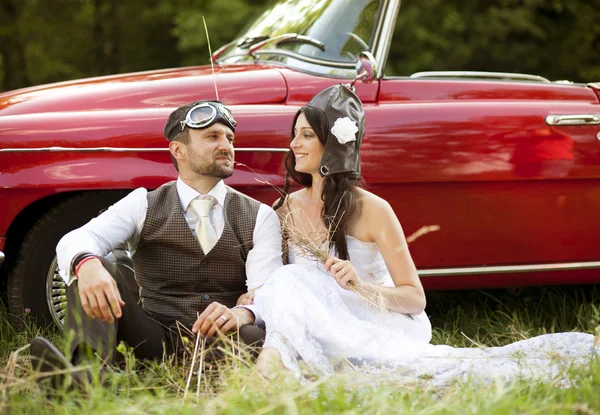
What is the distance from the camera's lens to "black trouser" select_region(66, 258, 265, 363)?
2.76 metres

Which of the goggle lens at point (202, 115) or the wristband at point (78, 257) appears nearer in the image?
the wristband at point (78, 257)

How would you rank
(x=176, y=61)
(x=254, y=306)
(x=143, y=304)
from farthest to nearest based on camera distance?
1. (x=176, y=61)
2. (x=143, y=304)
3. (x=254, y=306)

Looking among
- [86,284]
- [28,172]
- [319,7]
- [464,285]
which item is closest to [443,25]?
[319,7]

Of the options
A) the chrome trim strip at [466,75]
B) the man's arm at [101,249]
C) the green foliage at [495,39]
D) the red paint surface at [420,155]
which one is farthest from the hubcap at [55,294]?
the green foliage at [495,39]

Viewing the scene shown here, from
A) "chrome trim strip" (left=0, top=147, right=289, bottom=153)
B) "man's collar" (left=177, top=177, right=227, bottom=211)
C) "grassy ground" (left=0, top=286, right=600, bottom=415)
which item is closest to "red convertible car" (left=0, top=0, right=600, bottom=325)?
"chrome trim strip" (left=0, top=147, right=289, bottom=153)

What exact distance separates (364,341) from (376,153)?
3.68 feet

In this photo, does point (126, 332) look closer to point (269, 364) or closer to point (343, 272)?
point (269, 364)

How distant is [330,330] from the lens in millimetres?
2912

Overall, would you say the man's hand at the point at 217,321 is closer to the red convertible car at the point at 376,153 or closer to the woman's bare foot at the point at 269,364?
the woman's bare foot at the point at 269,364

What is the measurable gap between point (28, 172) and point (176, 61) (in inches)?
417

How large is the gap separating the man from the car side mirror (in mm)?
1035

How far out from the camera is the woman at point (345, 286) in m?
2.88

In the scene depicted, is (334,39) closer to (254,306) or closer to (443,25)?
(254,306)

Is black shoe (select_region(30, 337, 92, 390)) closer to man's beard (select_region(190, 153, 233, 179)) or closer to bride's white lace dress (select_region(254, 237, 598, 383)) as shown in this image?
bride's white lace dress (select_region(254, 237, 598, 383))
